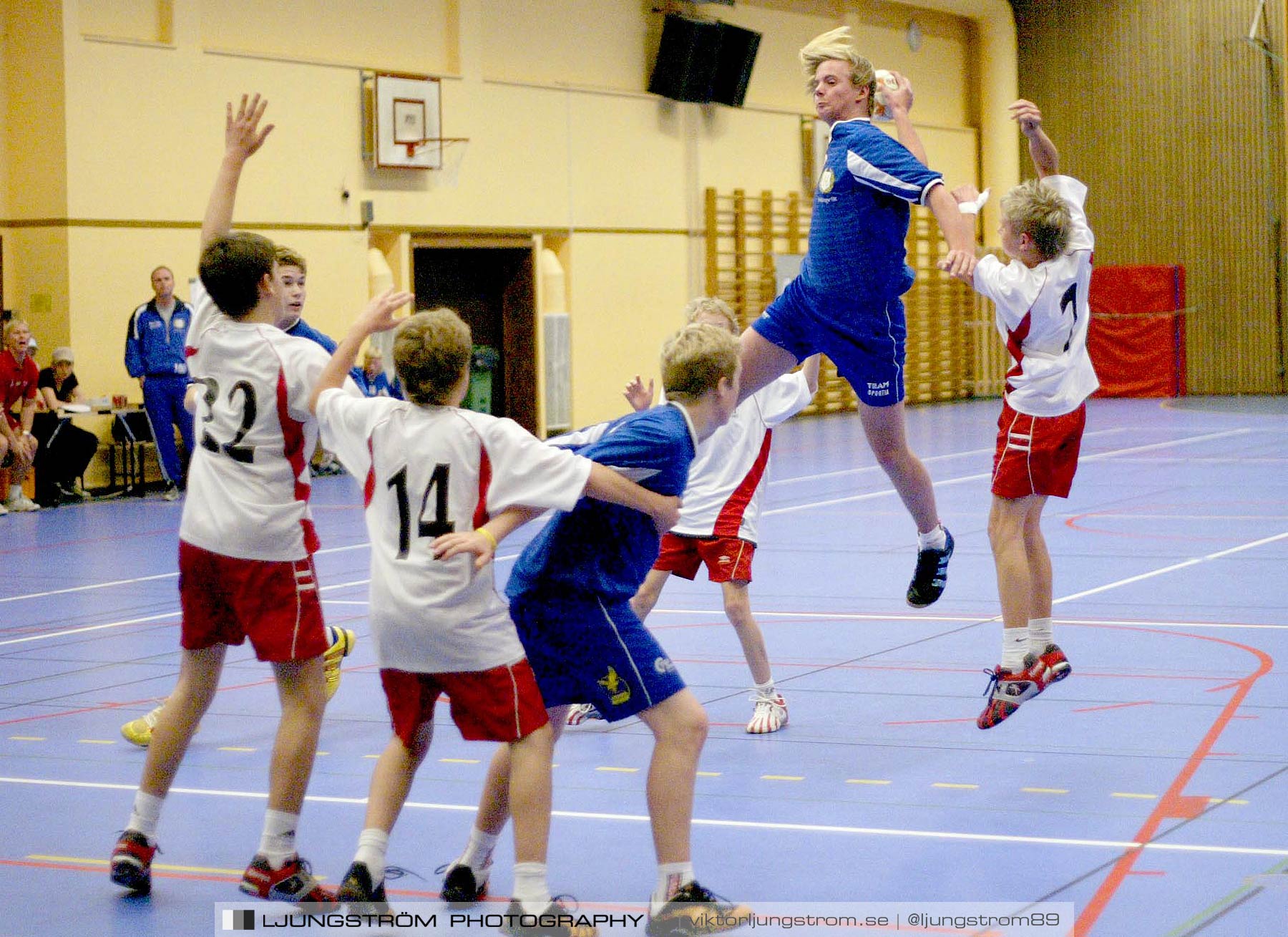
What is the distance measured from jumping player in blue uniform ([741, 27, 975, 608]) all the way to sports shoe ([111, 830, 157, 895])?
8.64ft


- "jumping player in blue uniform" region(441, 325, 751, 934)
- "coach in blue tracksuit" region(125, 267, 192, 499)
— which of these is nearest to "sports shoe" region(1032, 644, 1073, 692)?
"jumping player in blue uniform" region(441, 325, 751, 934)

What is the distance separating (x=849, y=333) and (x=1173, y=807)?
204cm

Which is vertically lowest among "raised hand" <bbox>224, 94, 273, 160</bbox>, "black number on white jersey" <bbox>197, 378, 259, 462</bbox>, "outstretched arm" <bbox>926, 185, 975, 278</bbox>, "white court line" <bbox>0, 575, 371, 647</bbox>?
"white court line" <bbox>0, 575, 371, 647</bbox>

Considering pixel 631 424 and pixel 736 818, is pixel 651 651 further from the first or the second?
pixel 736 818

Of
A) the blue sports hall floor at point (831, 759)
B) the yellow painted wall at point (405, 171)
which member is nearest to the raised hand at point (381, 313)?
the blue sports hall floor at point (831, 759)

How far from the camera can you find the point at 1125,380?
26797 mm

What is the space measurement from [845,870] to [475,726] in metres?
1.06

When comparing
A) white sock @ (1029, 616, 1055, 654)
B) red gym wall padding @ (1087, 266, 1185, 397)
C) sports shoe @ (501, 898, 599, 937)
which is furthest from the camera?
red gym wall padding @ (1087, 266, 1185, 397)

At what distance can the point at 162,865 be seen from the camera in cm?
430

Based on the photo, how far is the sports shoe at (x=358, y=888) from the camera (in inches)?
141

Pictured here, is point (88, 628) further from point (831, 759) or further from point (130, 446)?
point (130, 446)

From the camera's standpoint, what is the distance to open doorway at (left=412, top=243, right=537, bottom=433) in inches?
773

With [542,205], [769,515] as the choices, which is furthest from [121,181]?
[769,515]

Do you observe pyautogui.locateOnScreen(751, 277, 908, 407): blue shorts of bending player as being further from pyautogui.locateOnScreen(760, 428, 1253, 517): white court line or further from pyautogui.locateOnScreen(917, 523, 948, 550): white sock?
pyautogui.locateOnScreen(760, 428, 1253, 517): white court line
